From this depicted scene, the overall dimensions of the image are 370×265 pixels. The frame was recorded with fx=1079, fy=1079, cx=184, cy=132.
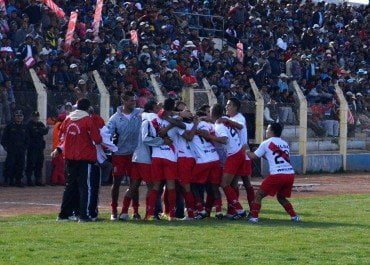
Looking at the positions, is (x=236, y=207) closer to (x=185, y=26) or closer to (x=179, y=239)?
(x=179, y=239)

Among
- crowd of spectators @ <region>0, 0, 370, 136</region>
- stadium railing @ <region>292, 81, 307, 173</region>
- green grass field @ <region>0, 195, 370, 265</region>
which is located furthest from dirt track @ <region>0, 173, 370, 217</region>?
green grass field @ <region>0, 195, 370, 265</region>

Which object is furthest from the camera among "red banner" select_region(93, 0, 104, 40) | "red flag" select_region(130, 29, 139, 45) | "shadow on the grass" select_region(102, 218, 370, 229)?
"red flag" select_region(130, 29, 139, 45)

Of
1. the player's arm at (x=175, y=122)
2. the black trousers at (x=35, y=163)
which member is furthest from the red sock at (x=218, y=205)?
the black trousers at (x=35, y=163)

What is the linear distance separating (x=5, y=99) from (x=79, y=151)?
28.1ft

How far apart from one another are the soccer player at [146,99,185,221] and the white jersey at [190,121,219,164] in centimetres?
38

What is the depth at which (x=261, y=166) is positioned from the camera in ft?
98.7

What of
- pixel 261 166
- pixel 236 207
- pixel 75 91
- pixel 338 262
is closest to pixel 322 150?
pixel 261 166

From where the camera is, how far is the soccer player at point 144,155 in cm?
1631

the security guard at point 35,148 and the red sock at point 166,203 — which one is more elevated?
the security guard at point 35,148

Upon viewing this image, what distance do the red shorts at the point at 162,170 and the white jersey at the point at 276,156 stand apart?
1.32 meters

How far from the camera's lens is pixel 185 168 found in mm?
16516

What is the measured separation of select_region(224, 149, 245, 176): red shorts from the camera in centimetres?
1673

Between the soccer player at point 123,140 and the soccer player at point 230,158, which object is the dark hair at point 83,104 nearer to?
the soccer player at point 123,140

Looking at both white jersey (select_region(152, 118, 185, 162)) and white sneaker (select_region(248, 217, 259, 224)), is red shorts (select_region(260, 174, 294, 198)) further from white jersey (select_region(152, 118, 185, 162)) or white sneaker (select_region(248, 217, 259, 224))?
white jersey (select_region(152, 118, 185, 162))
